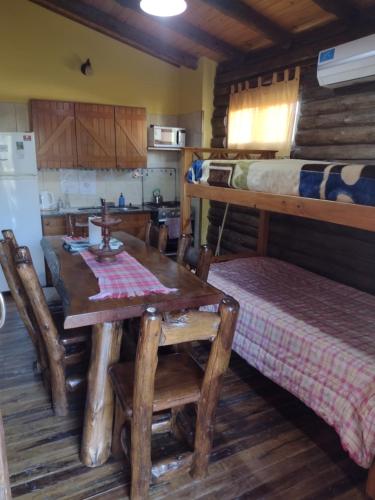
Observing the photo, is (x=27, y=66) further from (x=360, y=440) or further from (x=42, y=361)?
(x=360, y=440)

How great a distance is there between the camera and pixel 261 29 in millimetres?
3252

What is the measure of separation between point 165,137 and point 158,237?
Answer: 87.2 inches

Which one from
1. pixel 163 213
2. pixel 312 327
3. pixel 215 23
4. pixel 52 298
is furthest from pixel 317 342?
pixel 215 23

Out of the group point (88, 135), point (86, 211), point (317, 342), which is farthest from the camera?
point (86, 211)

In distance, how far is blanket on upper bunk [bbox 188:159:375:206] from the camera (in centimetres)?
170

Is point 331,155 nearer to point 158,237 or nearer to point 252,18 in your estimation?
point 252,18

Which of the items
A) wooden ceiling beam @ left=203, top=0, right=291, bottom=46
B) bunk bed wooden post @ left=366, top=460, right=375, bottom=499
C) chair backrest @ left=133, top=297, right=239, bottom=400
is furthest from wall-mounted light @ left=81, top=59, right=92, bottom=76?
bunk bed wooden post @ left=366, top=460, right=375, bottom=499

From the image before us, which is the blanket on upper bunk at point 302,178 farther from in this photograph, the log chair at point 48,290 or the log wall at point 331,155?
the log chair at point 48,290

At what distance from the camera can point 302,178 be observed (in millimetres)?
2021

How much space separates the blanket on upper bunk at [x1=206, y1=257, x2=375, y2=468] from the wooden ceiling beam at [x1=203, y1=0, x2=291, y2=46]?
7.44 feet

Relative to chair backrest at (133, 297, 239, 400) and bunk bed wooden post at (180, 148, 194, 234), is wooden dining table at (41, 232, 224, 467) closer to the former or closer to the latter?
chair backrest at (133, 297, 239, 400)

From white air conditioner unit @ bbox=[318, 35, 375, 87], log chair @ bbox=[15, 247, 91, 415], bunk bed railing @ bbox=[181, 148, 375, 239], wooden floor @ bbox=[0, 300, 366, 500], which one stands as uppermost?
white air conditioner unit @ bbox=[318, 35, 375, 87]

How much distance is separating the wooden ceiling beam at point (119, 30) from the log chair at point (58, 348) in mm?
3252

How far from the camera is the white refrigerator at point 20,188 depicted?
12.1 feet
